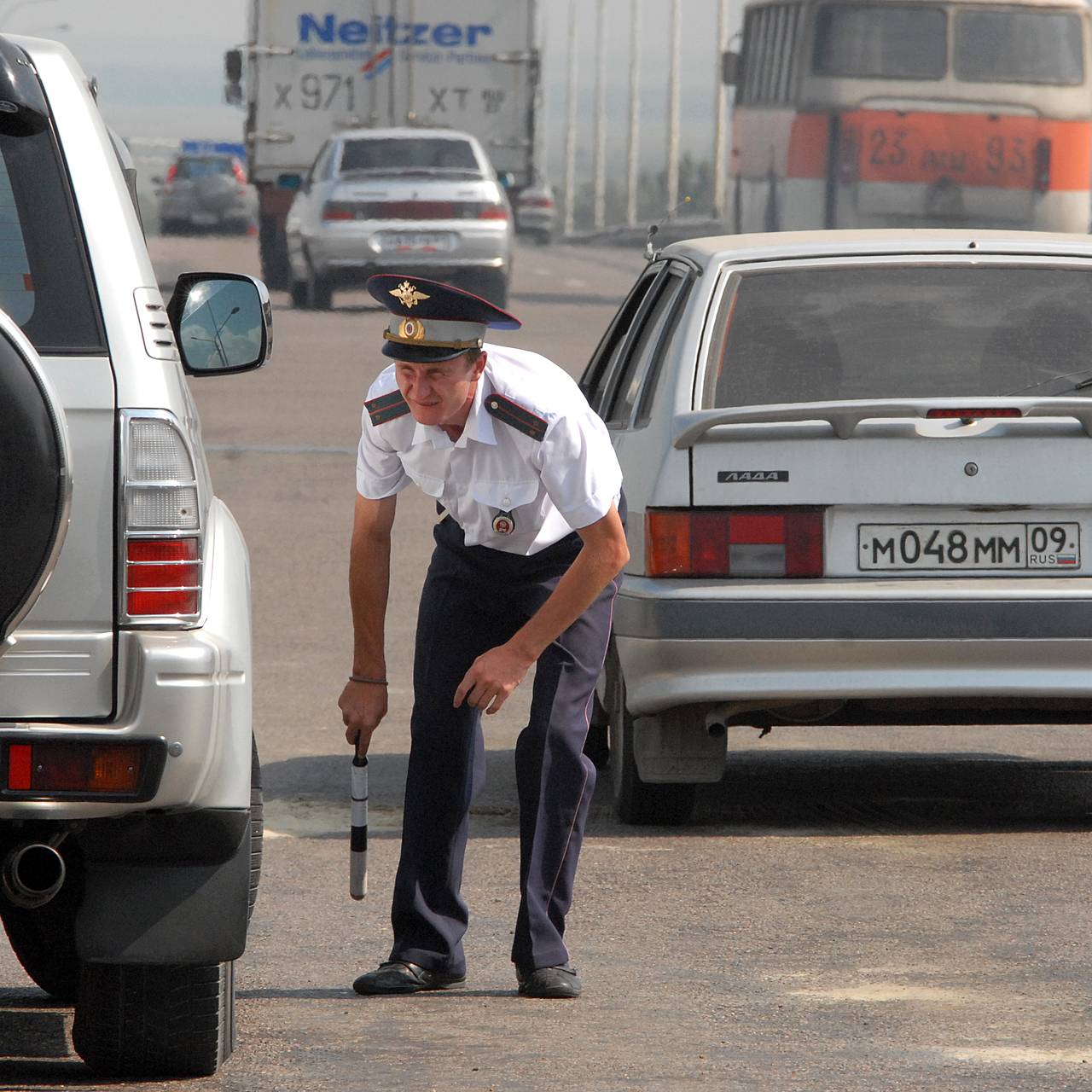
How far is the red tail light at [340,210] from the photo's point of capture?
91.7 feet

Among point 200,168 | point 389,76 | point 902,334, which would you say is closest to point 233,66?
point 389,76

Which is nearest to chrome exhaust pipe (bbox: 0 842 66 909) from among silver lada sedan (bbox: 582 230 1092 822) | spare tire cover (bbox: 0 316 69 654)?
spare tire cover (bbox: 0 316 69 654)

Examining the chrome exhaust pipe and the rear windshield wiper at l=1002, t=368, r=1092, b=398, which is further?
the rear windshield wiper at l=1002, t=368, r=1092, b=398

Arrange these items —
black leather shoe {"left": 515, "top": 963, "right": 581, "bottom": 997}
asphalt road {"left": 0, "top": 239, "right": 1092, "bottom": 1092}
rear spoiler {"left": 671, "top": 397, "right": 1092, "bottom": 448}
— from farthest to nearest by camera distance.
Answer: rear spoiler {"left": 671, "top": 397, "right": 1092, "bottom": 448}
black leather shoe {"left": 515, "top": 963, "right": 581, "bottom": 997}
asphalt road {"left": 0, "top": 239, "right": 1092, "bottom": 1092}

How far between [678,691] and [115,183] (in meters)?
2.84

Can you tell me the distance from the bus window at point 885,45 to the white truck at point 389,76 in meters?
5.93

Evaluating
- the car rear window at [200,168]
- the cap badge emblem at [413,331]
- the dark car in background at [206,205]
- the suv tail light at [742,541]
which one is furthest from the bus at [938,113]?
the car rear window at [200,168]

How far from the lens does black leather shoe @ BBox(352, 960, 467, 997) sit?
5.24 metres

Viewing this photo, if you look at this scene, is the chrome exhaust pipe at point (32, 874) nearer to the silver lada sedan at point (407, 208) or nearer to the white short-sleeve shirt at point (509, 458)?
the white short-sleeve shirt at point (509, 458)

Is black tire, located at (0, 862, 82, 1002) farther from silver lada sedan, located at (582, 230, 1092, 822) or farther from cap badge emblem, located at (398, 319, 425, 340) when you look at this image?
silver lada sedan, located at (582, 230, 1092, 822)

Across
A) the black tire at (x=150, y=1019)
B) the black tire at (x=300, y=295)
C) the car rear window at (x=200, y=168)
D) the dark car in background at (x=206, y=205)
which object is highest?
the black tire at (x=150, y=1019)

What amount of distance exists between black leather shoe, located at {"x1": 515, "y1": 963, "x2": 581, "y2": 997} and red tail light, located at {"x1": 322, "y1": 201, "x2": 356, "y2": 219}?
2322 centimetres

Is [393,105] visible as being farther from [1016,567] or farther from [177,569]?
[177,569]

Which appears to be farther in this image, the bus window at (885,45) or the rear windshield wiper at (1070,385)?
the bus window at (885,45)
